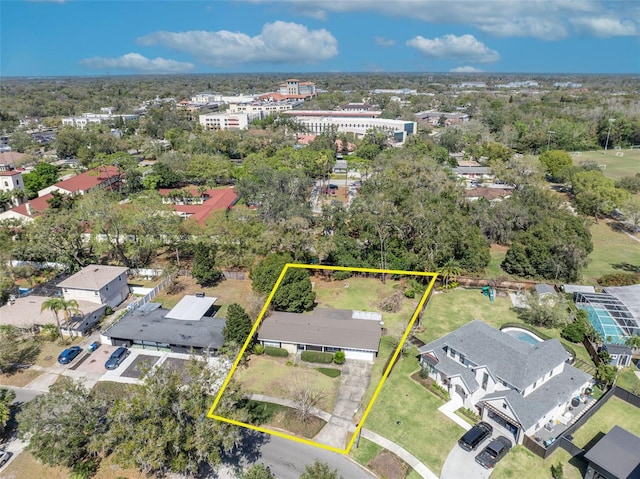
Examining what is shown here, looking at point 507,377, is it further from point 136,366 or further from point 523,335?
point 136,366

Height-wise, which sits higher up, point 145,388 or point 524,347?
point 145,388

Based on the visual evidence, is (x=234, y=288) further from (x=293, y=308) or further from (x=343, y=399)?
(x=343, y=399)

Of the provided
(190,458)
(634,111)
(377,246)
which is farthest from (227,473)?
(634,111)

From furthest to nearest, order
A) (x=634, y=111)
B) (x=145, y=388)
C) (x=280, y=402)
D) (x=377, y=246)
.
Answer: (x=634, y=111), (x=377, y=246), (x=280, y=402), (x=145, y=388)

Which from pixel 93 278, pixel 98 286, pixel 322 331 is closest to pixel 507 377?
pixel 322 331

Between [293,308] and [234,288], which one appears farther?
[234,288]
